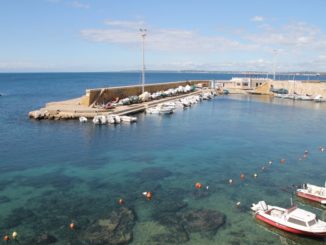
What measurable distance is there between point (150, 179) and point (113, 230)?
9.65 meters

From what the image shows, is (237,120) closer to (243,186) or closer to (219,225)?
(243,186)

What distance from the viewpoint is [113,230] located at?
2167 cm

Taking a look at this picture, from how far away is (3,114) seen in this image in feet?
228

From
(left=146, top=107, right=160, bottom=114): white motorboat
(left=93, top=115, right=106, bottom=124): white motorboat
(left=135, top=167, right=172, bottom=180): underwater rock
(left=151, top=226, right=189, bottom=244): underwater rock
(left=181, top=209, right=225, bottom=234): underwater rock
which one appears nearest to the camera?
(left=151, top=226, right=189, bottom=244): underwater rock

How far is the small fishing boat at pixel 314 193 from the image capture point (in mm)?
26781

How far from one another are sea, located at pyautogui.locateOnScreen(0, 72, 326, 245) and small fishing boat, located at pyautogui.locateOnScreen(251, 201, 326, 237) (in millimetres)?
488

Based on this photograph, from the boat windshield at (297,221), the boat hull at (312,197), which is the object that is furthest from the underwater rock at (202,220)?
the boat hull at (312,197)

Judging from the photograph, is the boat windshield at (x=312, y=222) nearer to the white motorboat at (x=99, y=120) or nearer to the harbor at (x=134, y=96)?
the white motorboat at (x=99, y=120)

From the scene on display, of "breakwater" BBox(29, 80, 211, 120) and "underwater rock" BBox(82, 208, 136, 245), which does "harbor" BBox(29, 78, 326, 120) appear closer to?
"breakwater" BBox(29, 80, 211, 120)

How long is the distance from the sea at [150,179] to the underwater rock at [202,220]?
68 millimetres

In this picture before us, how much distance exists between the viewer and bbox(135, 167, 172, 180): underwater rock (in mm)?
31494

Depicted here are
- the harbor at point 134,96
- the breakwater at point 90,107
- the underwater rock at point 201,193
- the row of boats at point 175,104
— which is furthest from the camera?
the row of boats at point 175,104

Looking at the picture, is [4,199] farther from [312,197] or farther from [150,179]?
[312,197]

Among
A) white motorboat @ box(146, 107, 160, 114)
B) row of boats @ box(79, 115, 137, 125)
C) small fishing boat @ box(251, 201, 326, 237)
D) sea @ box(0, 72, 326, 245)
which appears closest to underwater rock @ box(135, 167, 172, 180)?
sea @ box(0, 72, 326, 245)
